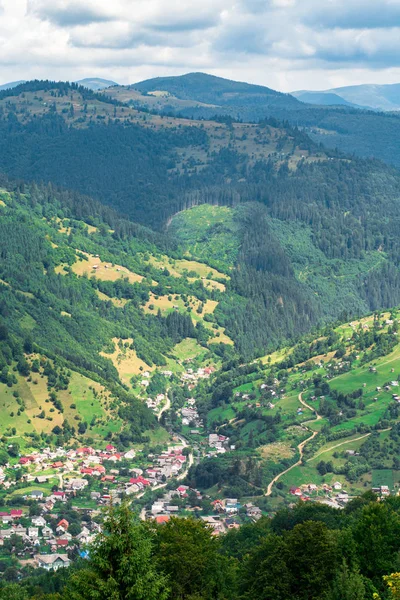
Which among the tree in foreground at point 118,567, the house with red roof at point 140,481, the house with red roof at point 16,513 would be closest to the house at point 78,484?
the house with red roof at point 140,481

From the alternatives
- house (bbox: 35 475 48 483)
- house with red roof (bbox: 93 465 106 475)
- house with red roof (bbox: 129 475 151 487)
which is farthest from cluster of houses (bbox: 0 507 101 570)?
house with red roof (bbox: 129 475 151 487)

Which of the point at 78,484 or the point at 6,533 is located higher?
the point at 6,533

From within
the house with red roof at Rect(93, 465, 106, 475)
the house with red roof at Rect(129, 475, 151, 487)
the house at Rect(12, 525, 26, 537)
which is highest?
the house at Rect(12, 525, 26, 537)

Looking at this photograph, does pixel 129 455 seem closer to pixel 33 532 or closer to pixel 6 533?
pixel 33 532

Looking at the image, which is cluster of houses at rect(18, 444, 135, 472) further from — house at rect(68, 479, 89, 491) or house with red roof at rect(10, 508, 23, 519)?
house with red roof at rect(10, 508, 23, 519)

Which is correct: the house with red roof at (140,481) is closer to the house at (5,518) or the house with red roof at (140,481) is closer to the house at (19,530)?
the house at (5,518)

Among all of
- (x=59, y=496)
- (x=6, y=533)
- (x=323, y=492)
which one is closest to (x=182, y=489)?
(x=59, y=496)
